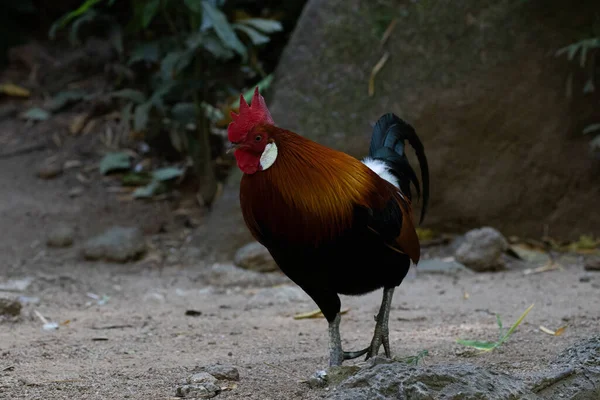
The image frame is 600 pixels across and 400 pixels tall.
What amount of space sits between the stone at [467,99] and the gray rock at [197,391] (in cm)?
393

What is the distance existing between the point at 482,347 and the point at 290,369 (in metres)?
0.99

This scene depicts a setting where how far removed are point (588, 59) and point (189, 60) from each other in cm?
353

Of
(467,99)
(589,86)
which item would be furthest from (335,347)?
(589,86)

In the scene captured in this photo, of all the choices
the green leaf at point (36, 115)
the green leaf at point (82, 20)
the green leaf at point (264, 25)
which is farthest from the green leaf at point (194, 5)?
the green leaf at point (36, 115)

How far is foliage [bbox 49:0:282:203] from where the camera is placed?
263 inches

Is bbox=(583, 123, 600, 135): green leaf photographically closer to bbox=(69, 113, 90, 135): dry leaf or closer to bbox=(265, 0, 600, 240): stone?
bbox=(265, 0, 600, 240): stone

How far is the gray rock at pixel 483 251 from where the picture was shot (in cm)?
626

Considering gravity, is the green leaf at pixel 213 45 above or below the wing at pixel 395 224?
above

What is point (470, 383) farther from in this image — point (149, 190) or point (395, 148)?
point (149, 190)

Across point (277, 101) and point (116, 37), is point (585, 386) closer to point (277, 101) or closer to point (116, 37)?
point (277, 101)

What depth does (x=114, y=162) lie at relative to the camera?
8094 mm

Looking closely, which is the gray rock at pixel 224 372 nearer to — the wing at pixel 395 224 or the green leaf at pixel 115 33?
the wing at pixel 395 224

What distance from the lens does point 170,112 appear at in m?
7.43

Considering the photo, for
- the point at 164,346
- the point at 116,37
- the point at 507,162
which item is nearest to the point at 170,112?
the point at 116,37
